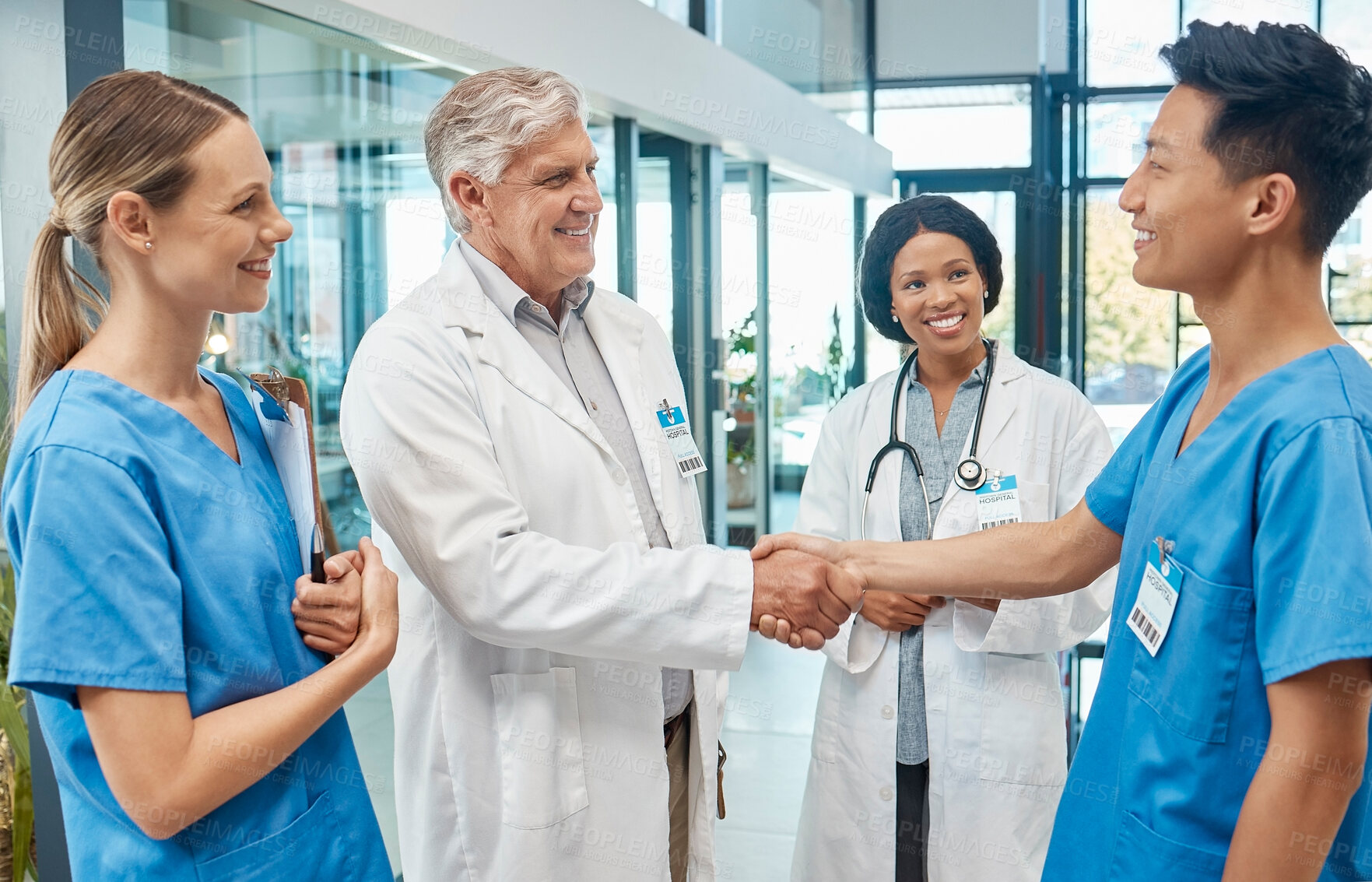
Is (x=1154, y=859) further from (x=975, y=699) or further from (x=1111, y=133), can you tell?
(x=1111, y=133)

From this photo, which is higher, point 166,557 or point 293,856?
point 166,557

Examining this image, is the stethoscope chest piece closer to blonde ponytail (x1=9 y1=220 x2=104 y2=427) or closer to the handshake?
the handshake

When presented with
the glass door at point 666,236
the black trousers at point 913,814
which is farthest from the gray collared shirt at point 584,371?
the glass door at point 666,236

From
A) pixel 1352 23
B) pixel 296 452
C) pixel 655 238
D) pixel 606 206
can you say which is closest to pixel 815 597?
pixel 296 452

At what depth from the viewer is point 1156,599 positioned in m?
1.15

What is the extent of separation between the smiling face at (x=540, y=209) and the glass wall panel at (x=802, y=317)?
438cm

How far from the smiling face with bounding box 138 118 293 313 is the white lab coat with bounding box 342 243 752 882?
0.34 meters

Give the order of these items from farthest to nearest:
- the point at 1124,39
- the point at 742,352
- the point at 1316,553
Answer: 1. the point at 1124,39
2. the point at 742,352
3. the point at 1316,553

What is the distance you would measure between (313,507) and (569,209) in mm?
686

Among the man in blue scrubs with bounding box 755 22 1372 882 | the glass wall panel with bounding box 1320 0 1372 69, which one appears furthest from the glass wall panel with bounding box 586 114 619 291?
the glass wall panel with bounding box 1320 0 1372 69

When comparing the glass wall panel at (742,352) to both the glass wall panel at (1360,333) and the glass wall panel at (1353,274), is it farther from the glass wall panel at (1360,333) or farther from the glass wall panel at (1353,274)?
the glass wall panel at (1360,333)

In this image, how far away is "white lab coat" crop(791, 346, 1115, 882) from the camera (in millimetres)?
1900

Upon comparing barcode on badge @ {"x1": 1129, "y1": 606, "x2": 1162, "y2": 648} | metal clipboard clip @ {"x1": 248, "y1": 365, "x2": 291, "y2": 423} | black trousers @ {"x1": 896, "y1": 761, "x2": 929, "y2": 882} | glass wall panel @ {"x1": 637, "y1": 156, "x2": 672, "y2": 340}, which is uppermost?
glass wall panel @ {"x1": 637, "y1": 156, "x2": 672, "y2": 340}

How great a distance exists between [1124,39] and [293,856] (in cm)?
781
